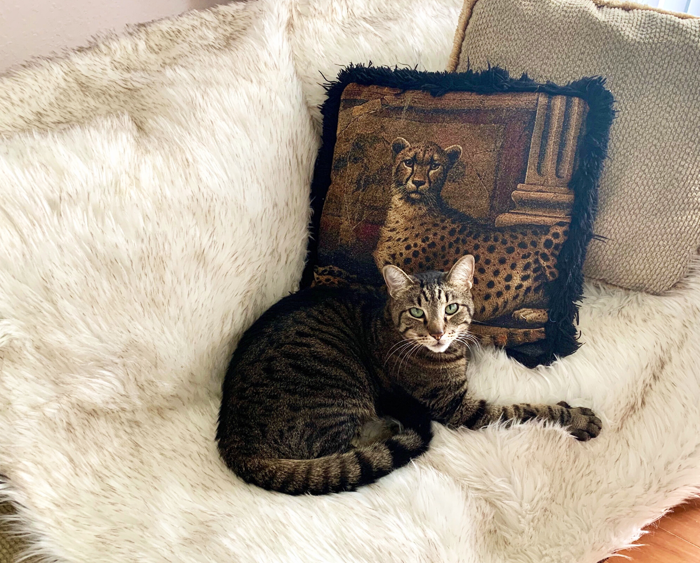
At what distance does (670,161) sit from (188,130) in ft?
2.93

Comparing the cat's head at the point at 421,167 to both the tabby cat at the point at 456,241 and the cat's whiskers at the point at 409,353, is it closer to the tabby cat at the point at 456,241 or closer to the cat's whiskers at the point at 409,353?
the tabby cat at the point at 456,241

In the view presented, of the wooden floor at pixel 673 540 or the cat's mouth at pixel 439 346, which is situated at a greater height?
the cat's mouth at pixel 439 346

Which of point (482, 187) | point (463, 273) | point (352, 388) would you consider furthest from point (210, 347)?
point (482, 187)

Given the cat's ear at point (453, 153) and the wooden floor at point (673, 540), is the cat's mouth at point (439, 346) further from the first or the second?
the wooden floor at point (673, 540)

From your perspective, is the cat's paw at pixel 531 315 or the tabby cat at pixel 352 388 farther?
the cat's paw at pixel 531 315

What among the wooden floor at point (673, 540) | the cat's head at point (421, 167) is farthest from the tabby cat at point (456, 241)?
the wooden floor at point (673, 540)

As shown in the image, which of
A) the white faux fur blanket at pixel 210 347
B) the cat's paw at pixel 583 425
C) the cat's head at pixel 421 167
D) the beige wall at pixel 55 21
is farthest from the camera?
the beige wall at pixel 55 21

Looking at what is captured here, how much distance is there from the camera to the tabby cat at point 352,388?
0.84 meters

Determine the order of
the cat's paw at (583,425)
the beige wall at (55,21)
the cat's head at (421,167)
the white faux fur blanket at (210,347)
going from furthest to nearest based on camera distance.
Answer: the beige wall at (55,21) < the cat's head at (421,167) < the cat's paw at (583,425) < the white faux fur blanket at (210,347)

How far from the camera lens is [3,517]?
70cm

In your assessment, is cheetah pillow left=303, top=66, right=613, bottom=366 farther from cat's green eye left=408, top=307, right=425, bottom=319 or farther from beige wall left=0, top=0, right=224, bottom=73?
beige wall left=0, top=0, right=224, bottom=73

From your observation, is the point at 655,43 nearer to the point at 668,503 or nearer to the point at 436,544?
the point at 668,503

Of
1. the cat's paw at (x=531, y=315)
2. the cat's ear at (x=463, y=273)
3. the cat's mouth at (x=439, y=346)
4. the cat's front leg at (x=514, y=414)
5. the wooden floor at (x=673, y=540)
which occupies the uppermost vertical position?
the cat's ear at (x=463, y=273)

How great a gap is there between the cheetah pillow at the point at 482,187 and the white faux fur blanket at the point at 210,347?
→ 0.11m
